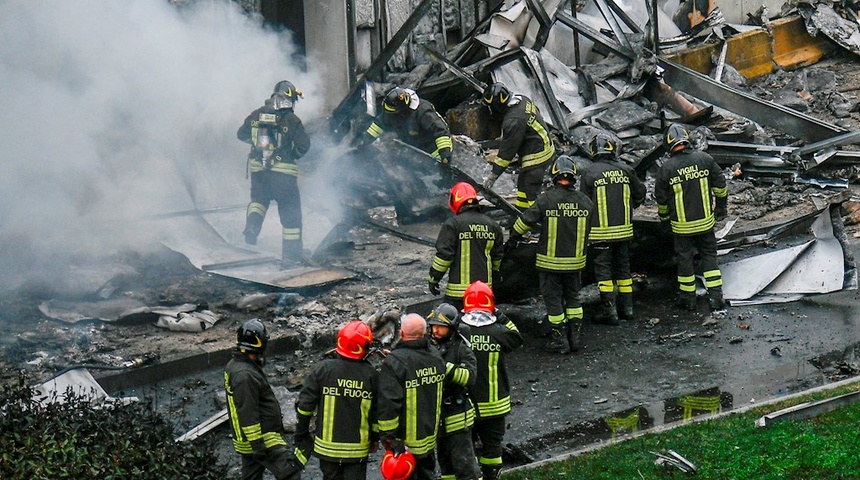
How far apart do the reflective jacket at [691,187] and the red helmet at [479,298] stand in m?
3.80

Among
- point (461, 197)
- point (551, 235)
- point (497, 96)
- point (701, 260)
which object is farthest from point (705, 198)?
point (461, 197)

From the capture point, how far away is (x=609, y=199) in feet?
34.7

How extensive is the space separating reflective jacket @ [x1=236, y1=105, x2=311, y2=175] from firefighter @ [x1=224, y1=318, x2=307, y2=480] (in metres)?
5.12

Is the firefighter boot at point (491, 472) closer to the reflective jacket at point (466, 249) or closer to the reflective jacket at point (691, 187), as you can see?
the reflective jacket at point (466, 249)

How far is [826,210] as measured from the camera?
36.6 ft

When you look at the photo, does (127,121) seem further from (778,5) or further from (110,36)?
(778,5)

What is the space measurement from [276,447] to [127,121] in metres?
6.48

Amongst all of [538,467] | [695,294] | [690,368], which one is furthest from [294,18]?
[538,467]

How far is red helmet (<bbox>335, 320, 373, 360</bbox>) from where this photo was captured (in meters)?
6.51

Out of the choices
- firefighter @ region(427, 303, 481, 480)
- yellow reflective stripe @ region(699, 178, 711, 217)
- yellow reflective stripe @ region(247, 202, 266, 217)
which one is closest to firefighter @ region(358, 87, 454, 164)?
yellow reflective stripe @ region(247, 202, 266, 217)

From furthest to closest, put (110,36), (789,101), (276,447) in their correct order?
(789,101)
(110,36)
(276,447)

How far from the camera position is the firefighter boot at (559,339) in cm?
1002

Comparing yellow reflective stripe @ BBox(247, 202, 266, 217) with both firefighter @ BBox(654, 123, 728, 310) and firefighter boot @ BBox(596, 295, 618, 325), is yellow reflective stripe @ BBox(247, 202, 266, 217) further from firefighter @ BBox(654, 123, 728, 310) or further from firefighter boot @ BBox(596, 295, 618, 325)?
firefighter @ BBox(654, 123, 728, 310)

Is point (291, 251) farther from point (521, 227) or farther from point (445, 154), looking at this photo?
point (521, 227)
